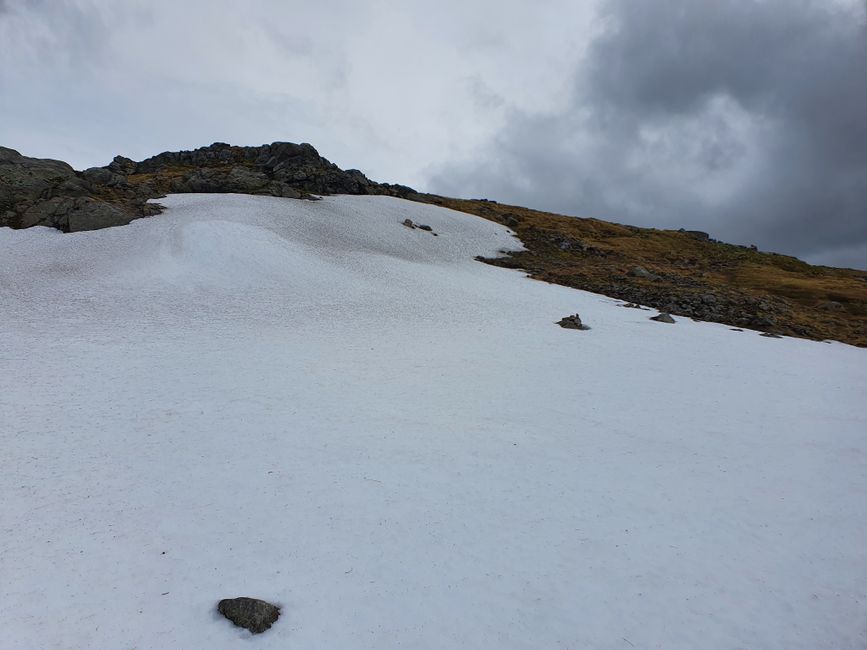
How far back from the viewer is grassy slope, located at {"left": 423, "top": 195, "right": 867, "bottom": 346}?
35.1 meters

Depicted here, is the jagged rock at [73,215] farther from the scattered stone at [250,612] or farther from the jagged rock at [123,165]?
the scattered stone at [250,612]

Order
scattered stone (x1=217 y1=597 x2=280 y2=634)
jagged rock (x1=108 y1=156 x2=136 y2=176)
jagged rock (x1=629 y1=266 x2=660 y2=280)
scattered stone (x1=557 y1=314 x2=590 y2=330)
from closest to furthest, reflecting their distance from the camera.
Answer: scattered stone (x1=217 y1=597 x2=280 y2=634), scattered stone (x1=557 y1=314 x2=590 y2=330), jagged rock (x1=629 y1=266 x2=660 y2=280), jagged rock (x1=108 y1=156 x2=136 y2=176)

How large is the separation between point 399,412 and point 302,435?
3.17m

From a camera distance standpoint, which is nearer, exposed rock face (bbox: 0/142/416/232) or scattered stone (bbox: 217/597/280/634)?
scattered stone (bbox: 217/597/280/634)

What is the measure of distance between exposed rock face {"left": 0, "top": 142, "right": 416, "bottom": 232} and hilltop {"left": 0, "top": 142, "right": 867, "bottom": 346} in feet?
0.35

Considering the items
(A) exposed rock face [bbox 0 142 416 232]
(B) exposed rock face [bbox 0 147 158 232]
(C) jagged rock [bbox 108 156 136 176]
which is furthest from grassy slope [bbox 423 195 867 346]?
(C) jagged rock [bbox 108 156 136 176]

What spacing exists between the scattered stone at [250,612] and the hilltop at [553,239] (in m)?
34.7

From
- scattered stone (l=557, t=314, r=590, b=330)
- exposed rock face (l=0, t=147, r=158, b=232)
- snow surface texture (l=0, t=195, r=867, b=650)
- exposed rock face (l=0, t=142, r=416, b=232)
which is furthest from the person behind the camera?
exposed rock face (l=0, t=142, r=416, b=232)

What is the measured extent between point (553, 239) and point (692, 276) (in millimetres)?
17758

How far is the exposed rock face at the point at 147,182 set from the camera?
112ft

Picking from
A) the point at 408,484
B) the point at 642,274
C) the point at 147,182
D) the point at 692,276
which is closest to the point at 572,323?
the point at 408,484

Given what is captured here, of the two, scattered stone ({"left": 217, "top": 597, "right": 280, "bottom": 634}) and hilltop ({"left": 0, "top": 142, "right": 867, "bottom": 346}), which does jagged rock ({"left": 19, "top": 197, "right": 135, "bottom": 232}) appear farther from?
scattered stone ({"left": 217, "top": 597, "right": 280, "bottom": 634})

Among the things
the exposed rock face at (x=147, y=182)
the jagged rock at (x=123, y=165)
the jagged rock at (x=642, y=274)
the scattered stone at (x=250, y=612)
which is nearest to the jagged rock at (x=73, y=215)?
the exposed rock face at (x=147, y=182)

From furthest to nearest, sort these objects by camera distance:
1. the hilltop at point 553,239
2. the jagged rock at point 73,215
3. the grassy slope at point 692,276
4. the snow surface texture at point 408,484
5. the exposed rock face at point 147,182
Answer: the grassy slope at point 692,276 < the hilltop at point 553,239 < the exposed rock face at point 147,182 < the jagged rock at point 73,215 < the snow surface texture at point 408,484
